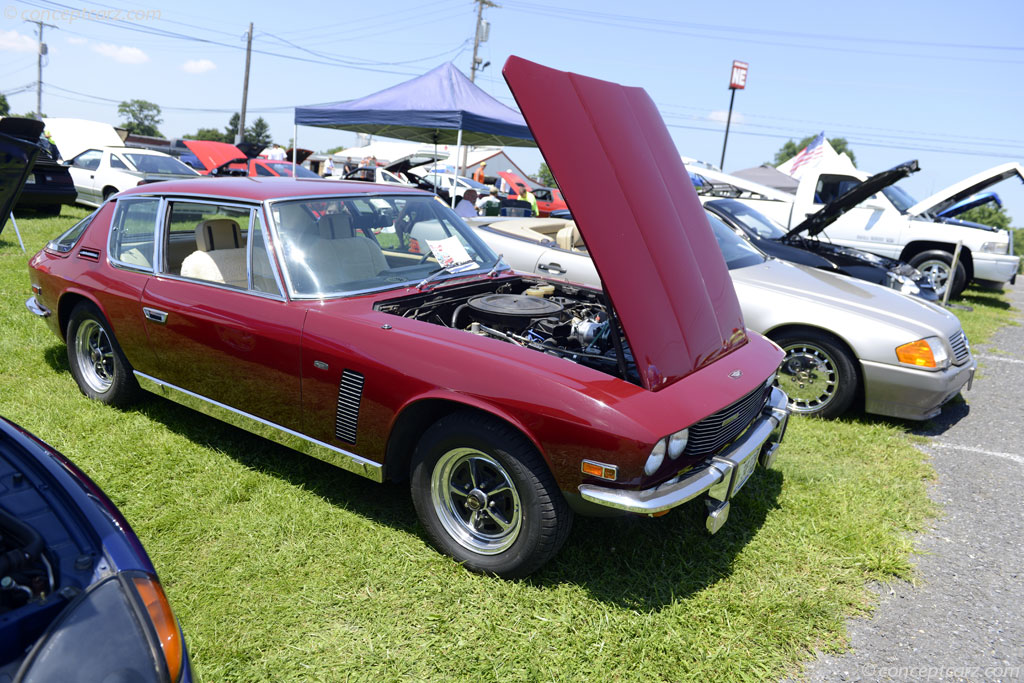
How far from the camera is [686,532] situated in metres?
3.17

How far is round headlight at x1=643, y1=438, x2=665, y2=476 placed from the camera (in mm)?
2303

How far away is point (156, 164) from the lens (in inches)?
534

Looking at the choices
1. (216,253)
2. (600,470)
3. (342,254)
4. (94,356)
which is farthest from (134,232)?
(600,470)

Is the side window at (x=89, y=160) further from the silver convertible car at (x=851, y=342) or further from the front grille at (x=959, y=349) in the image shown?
the front grille at (x=959, y=349)

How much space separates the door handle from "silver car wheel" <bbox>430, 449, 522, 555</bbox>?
184 centimetres

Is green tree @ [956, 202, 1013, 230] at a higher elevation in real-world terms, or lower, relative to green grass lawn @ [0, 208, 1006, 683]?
higher

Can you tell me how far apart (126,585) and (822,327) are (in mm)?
4331

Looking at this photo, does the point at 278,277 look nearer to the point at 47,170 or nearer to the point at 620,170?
the point at 620,170

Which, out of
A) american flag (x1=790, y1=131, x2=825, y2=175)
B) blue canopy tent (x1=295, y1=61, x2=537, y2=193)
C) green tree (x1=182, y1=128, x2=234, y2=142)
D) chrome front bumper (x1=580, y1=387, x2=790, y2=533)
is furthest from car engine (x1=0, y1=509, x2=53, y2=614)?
green tree (x1=182, y1=128, x2=234, y2=142)

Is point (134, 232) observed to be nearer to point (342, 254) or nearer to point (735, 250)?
point (342, 254)

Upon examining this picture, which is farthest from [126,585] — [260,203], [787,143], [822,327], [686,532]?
[787,143]

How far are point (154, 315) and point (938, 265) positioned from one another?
10.9 meters

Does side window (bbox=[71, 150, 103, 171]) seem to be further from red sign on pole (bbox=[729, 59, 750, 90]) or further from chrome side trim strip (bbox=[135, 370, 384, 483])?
red sign on pole (bbox=[729, 59, 750, 90])

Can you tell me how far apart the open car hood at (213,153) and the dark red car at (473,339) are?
17.4 m
